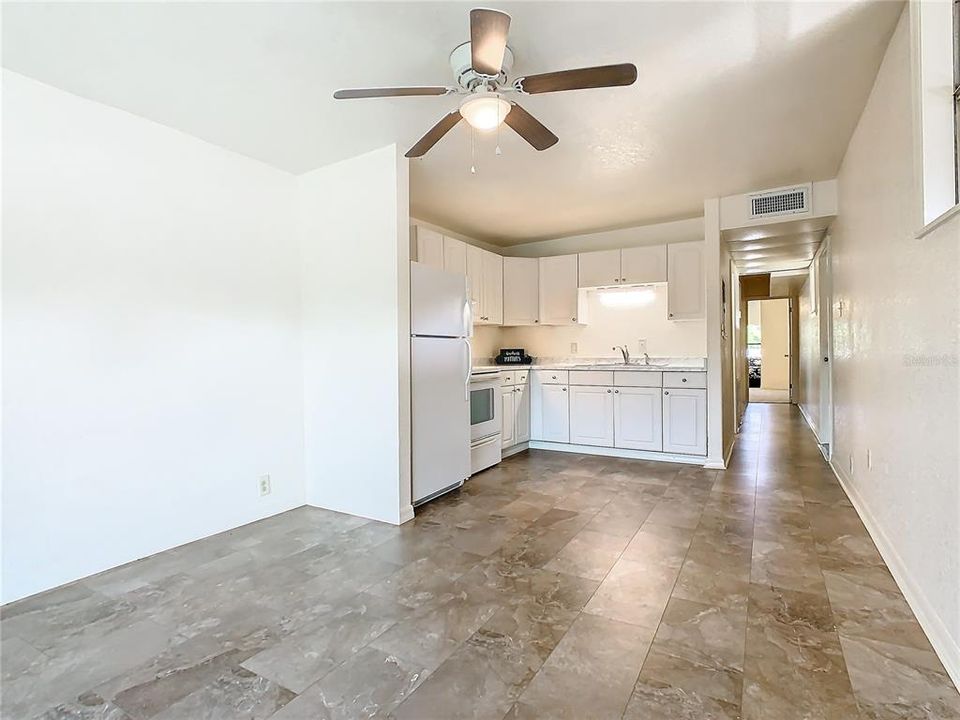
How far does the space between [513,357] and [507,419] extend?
3.26 feet

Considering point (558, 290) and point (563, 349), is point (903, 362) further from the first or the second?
point (563, 349)

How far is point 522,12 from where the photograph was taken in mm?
1873

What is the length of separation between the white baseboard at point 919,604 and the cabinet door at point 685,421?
1545 mm

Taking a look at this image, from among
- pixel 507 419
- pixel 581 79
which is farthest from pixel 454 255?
pixel 581 79

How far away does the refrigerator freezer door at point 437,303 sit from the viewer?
329 centimetres

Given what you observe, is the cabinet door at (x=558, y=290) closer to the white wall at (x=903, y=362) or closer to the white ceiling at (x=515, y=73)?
the white ceiling at (x=515, y=73)

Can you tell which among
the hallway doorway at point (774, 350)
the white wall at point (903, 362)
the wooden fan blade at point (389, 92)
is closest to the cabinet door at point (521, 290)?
the white wall at point (903, 362)

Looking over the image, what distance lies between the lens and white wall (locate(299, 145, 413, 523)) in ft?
10.2

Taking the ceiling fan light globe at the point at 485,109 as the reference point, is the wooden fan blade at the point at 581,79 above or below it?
below

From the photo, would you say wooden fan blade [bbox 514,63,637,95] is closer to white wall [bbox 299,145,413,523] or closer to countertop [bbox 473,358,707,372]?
white wall [bbox 299,145,413,523]

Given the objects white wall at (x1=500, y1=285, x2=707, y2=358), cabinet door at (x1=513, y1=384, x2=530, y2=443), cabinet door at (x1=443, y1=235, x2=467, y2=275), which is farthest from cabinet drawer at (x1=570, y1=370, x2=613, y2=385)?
cabinet door at (x1=443, y1=235, x2=467, y2=275)

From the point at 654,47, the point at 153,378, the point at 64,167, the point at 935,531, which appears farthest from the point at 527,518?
the point at 64,167

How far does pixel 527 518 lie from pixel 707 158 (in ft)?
8.87

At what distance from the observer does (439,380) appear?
351 cm
